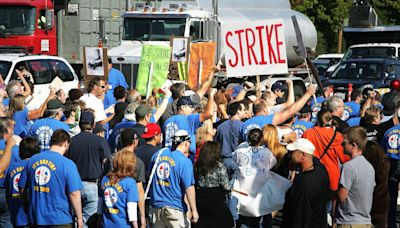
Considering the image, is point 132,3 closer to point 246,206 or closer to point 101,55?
point 101,55

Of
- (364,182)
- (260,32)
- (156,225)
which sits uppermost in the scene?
(260,32)

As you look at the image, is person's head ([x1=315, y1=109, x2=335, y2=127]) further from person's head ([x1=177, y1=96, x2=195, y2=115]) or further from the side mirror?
the side mirror

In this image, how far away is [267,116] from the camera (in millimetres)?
11766

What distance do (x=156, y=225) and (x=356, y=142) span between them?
2.22 meters

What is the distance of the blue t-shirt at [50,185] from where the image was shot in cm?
934

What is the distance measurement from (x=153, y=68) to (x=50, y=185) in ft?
25.7

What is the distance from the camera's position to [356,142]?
935 cm

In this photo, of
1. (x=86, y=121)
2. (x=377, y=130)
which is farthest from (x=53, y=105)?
(x=377, y=130)

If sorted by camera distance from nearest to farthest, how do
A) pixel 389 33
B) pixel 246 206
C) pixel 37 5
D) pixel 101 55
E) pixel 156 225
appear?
pixel 156 225, pixel 246 206, pixel 101 55, pixel 37 5, pixel 389 33

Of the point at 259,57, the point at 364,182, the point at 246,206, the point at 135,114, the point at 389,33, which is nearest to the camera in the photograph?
the point at 364,182

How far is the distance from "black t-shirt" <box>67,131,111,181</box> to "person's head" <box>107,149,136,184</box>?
5.99 ft

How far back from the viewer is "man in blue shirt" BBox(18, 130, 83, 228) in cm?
934

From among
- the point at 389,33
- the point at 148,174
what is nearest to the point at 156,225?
the point at 148,174

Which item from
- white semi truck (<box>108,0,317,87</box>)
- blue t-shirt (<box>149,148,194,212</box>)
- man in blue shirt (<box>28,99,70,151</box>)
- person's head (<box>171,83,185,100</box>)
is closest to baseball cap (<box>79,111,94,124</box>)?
man in blue shirt (<box>28,99,70,151</box>)
